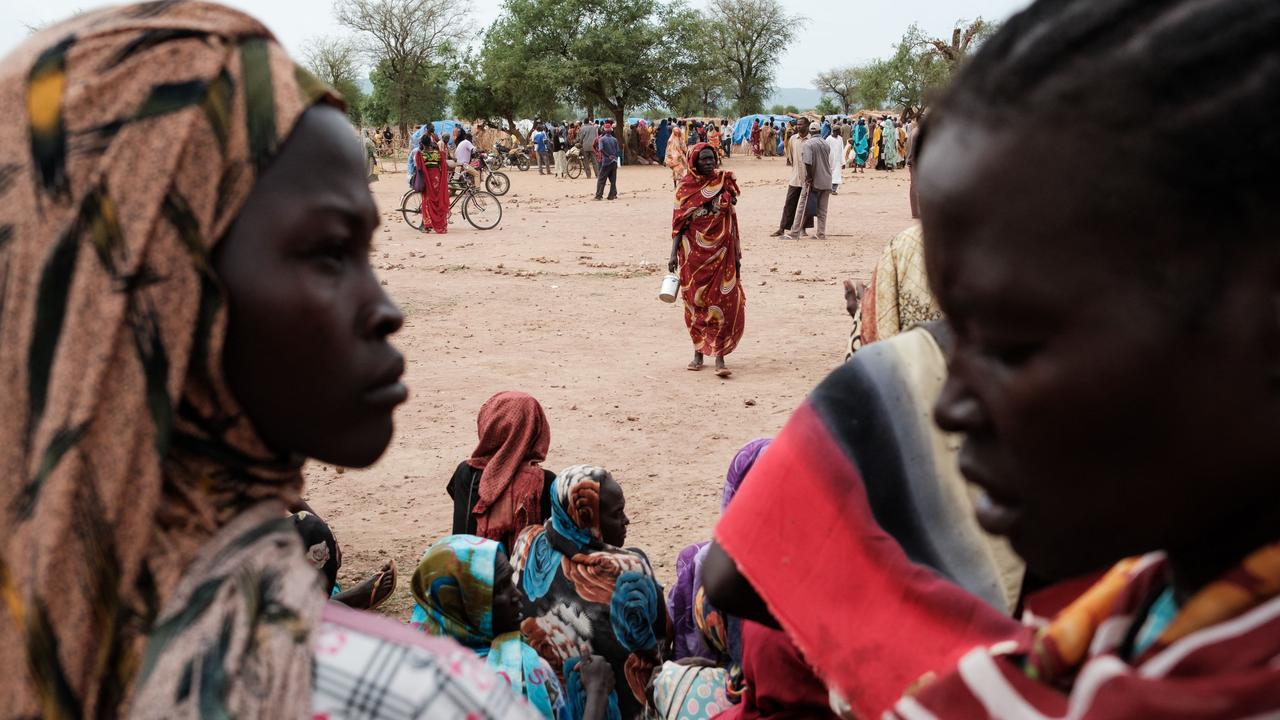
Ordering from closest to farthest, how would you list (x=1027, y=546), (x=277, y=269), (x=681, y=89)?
(x=1027, y=546)
(x=277, y=269)
(x=681, y=89)

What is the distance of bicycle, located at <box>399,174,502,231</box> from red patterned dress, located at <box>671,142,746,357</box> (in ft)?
33.3

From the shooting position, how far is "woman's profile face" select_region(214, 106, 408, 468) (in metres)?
1.04

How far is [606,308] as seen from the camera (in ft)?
37.8

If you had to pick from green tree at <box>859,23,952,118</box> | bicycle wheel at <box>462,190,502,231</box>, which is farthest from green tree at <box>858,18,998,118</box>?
bicycle wheel at <box>462,190,502,231</box>

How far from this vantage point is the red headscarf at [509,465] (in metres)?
4.40

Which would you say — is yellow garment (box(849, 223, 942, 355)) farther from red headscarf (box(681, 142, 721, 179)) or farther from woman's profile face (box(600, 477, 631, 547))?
red headscarf (box(681, 142, 721, 179))

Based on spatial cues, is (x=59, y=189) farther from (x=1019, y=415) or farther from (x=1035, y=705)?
(x=1035, y=705)

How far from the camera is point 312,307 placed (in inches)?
42.3

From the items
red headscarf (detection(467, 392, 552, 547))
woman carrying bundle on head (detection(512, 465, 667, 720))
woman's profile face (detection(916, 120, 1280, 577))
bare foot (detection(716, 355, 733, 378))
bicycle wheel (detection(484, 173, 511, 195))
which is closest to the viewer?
woman's profile face (detection(916, 120, 1280, 577))

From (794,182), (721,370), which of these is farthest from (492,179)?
(721,370)

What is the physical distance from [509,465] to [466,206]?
15547mm

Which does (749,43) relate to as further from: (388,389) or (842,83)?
(388,389)

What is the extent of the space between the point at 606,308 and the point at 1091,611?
35.1 feet

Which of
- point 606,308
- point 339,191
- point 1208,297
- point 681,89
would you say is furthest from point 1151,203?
point 681,89
